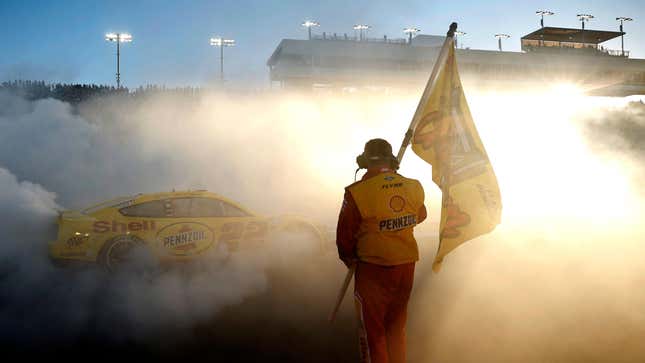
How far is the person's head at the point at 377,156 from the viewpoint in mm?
3094

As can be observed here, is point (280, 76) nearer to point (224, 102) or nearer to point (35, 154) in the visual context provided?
point (224, 102)

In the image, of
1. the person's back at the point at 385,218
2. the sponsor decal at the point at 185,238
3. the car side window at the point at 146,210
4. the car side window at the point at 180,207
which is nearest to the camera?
the person's back at the point at 385,218

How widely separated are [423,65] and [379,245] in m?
45.3

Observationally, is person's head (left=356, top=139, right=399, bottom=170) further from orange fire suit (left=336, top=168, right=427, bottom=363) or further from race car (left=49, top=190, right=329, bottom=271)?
race car (left=49, top=190, right=329, bottom=271)

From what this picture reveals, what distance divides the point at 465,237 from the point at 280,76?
40940 mm

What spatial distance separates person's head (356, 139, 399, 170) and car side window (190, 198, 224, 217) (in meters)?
4.63

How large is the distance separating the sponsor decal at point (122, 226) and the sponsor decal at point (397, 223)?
16.0ft

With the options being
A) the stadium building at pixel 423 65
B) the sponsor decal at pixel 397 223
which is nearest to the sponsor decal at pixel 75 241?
the sponsor decal at pixel 397 223

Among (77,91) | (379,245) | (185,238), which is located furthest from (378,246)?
(77,91)

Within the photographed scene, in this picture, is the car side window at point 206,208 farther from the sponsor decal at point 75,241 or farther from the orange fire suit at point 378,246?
the orange fire suit at point 378,246

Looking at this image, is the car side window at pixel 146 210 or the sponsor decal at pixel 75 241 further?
the car side window at pixel 146 210

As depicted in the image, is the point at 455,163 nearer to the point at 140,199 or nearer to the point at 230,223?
the point at 230,223

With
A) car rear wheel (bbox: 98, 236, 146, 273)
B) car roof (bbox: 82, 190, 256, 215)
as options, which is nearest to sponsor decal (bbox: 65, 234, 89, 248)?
car rear wheel (bbox: 98, 236, 146, 273)

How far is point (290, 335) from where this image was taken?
193 inches
